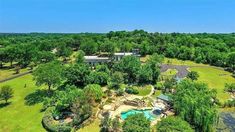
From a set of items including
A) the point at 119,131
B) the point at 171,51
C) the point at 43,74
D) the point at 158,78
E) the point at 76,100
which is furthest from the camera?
the point at 171,51

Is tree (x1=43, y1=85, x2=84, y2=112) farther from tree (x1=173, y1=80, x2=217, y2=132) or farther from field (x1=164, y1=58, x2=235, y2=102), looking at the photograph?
field (x1=164, y1=58, x2=235, y2=102)

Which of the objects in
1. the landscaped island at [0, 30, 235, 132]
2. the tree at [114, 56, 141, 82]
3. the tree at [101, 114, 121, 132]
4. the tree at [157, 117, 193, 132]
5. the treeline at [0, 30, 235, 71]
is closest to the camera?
the tree at [157, 117, 193, 132]

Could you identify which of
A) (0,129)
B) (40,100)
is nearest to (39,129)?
(0,129)

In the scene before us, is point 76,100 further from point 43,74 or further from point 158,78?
point 158,78

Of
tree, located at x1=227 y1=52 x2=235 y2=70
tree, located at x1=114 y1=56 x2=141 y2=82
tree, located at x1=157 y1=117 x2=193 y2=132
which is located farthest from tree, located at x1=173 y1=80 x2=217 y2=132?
tree, located at x1=227 y1=52 x2=235 y2=70

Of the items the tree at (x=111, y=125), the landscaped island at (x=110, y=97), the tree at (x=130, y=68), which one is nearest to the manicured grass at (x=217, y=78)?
the landscaped island at (x=110, y=97)

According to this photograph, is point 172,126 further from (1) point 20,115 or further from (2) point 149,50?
(2) point 149,50
